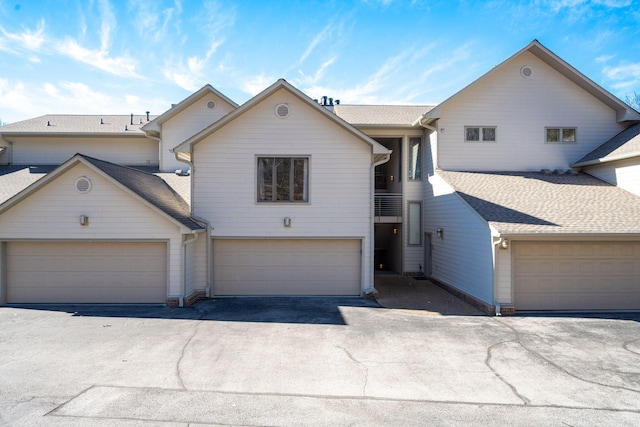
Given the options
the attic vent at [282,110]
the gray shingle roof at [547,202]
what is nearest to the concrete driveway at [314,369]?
the gray shingle roof at [547,202]

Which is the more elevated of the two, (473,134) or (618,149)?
(473,134)

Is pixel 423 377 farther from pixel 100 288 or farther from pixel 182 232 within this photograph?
pixel 100 288

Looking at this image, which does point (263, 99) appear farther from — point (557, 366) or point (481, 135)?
point (557, 366)

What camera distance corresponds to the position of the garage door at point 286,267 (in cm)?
1209

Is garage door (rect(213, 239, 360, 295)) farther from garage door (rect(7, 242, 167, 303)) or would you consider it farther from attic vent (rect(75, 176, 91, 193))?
attic vent (rect(75, 176, 91, 193))

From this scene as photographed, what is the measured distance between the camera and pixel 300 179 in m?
12.1

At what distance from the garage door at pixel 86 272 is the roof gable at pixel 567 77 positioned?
11.0 m

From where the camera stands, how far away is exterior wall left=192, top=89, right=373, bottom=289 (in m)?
11.9

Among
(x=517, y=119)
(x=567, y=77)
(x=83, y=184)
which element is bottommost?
(x=83, y=184)

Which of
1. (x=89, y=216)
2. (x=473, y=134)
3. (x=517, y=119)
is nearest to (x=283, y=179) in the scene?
(x=89, y=216)

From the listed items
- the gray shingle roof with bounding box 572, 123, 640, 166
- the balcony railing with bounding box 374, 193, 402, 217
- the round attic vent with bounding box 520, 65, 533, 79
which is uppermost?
the round attic vent with bounding box 520, 65, 533, 79

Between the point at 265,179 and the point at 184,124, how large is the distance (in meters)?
6.58

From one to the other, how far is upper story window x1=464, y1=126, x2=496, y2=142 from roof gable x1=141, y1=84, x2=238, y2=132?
9.64 m

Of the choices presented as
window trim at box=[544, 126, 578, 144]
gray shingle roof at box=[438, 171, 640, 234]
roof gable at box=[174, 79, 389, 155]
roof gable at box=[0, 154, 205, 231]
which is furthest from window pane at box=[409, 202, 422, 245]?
roof gable at box=[0, 154, 205, 231]
